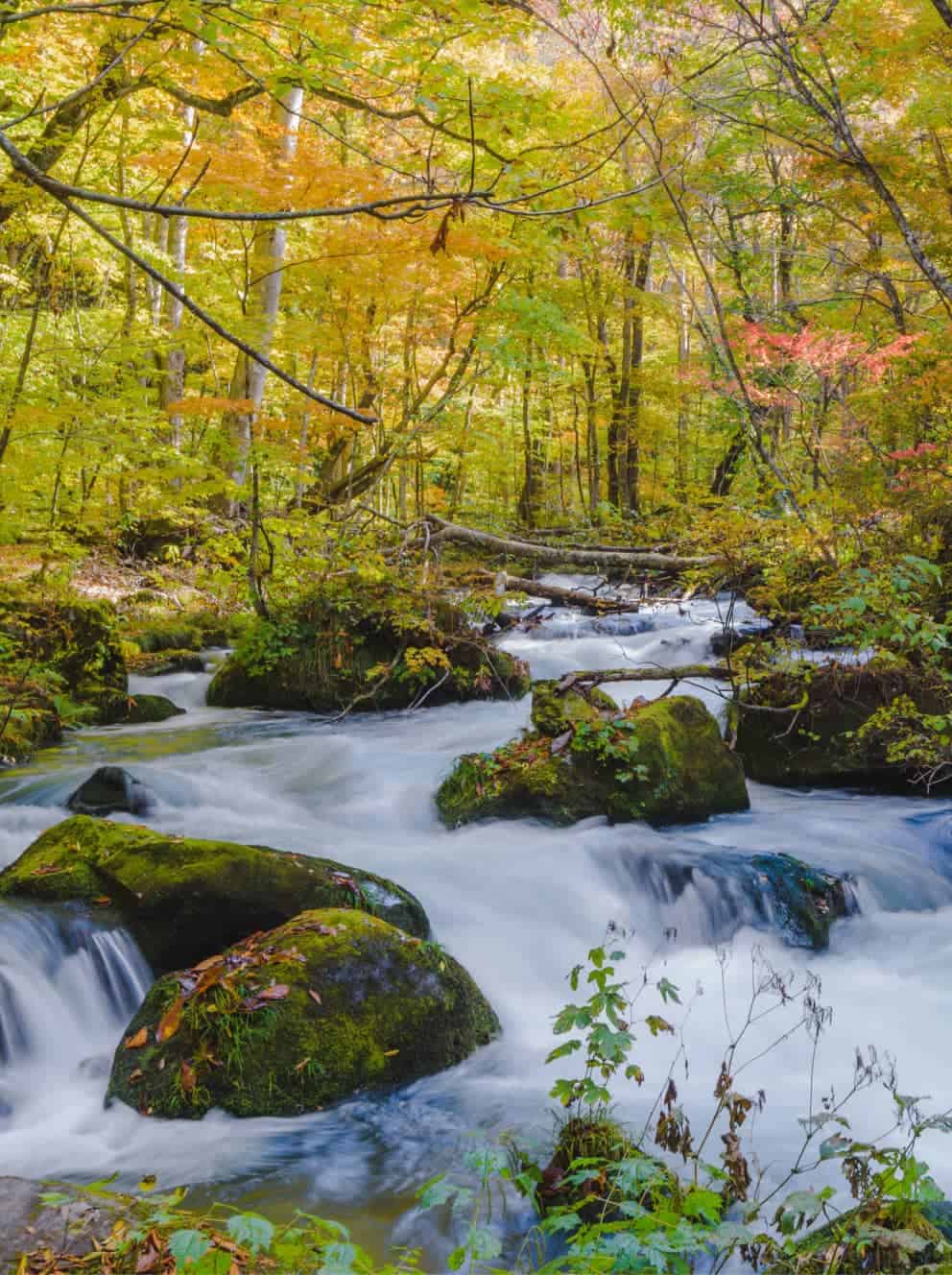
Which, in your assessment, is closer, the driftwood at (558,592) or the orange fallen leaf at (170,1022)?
the orange fallen leaf at (170,1022)

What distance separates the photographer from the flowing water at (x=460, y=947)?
3.28m

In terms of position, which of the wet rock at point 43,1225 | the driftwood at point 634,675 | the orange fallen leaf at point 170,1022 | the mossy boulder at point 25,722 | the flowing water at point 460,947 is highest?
the driftwood at point 634,675

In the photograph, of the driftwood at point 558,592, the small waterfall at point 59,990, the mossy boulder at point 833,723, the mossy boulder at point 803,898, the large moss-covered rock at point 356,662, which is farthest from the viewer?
the large moss-covered rock at point 356,662

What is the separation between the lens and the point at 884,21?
329 inches

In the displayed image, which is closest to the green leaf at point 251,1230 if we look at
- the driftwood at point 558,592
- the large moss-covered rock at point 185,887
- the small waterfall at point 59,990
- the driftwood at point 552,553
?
the small waterfall at point 59,990

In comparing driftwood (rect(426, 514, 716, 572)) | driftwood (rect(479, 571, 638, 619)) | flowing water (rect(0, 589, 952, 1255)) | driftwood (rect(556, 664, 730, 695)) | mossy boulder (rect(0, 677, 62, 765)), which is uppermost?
driftwood (rect(426, 514, 716, 572))

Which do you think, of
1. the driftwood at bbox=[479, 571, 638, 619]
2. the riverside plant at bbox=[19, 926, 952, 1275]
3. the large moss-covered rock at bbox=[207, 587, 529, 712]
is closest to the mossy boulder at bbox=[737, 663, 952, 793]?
the driftwood at bbox=[479, 571, 638, 619]

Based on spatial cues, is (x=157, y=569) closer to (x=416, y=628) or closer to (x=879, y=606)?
(x=416, y=628)

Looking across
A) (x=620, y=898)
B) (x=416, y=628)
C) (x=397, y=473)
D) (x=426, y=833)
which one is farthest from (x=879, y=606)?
(x=397, y=473)

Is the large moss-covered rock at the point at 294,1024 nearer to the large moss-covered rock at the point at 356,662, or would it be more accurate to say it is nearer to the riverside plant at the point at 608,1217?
the riverside plant at the point at 608,1217

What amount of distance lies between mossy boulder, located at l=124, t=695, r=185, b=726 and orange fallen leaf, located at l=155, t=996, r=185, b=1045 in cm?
583

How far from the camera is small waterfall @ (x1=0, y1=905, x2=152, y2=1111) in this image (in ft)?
12.2

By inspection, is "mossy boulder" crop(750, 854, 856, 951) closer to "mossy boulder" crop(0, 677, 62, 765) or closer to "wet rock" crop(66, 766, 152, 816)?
"wet rock" crop(66, 766, 152, 816)

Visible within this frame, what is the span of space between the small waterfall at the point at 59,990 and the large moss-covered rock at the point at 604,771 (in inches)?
112
